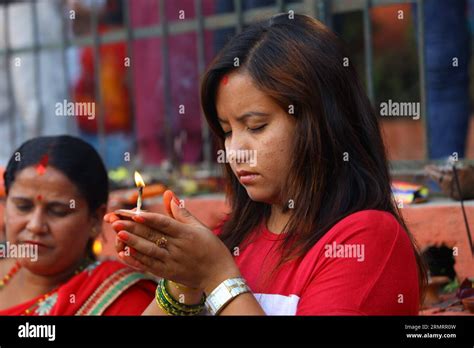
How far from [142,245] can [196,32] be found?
227cm

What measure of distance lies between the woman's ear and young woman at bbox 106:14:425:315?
836 mm

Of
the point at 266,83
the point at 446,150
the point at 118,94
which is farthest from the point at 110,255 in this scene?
the point at 266,83

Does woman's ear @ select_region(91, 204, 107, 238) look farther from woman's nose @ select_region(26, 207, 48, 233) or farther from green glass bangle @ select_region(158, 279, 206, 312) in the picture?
green glass bangle @ select_region(158, 279, 206, 312)

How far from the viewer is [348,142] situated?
1.94 metres

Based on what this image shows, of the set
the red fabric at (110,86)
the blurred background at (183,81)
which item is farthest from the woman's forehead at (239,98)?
the red fabric at (110,86)

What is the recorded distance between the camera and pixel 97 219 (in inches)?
112

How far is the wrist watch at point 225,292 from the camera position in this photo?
184 centimetres

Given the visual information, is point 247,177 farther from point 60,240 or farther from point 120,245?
point 60,240

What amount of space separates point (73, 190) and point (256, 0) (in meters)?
1.31

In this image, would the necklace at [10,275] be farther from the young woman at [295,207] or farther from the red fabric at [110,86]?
the red fabric at [110,86]

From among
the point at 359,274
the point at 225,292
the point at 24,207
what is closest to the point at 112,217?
the point at 225,292

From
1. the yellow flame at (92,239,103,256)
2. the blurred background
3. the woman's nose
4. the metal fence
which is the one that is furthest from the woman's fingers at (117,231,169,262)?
the metal fence

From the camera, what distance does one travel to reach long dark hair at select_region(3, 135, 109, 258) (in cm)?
277

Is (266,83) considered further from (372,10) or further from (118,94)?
(118,94)
